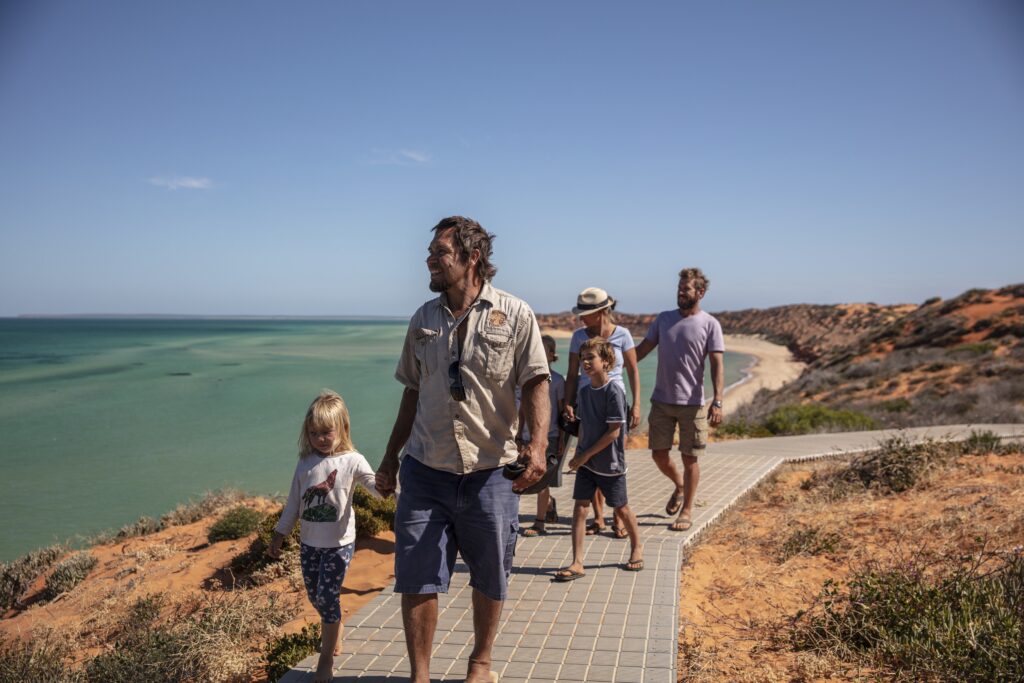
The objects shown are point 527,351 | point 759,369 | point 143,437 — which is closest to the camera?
point 527,351

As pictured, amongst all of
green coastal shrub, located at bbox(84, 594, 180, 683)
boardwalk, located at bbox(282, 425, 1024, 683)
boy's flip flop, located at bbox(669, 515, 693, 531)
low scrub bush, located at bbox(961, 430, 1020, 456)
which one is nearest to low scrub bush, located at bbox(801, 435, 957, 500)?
low scrub bush, located at bbox(961, 430, 1020, 456)

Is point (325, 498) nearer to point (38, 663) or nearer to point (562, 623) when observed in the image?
point (562, 623)

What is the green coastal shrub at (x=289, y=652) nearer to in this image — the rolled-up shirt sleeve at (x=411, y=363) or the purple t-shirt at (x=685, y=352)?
the rolled-up shirt sleeve at (x=411, y=363)

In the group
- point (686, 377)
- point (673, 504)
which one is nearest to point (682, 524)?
point (673, 504)

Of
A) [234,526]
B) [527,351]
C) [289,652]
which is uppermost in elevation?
[527,351]

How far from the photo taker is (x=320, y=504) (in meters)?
3.53

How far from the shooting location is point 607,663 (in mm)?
3592

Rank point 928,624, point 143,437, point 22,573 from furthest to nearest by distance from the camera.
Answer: point 143,437 → point 22,573 → point 928,624

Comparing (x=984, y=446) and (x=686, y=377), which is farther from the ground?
(x=686, y=377)

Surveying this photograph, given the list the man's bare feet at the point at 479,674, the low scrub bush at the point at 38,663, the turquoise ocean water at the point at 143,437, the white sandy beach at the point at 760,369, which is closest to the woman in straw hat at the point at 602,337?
the man's bare feet at the point at 479,674

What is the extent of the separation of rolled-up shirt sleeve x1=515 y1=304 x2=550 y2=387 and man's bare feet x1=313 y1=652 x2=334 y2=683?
1683 mm

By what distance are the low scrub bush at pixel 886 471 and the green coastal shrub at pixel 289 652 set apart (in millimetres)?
5298

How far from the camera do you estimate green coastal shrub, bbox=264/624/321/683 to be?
4.02 metres

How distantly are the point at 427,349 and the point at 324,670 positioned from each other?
168 cm
